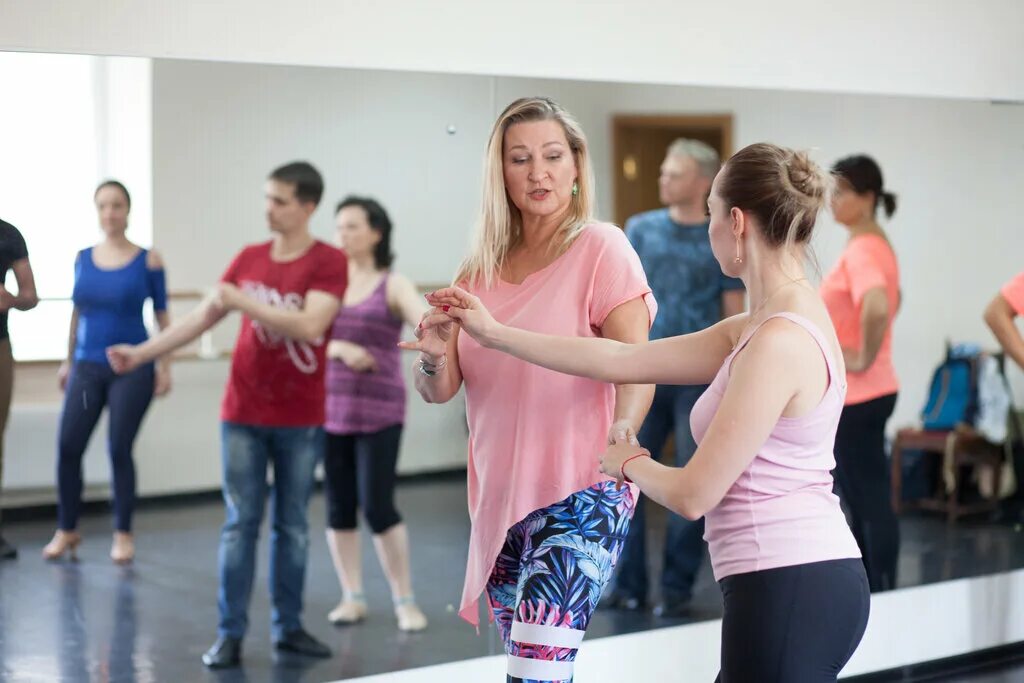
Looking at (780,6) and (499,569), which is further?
(780,6)

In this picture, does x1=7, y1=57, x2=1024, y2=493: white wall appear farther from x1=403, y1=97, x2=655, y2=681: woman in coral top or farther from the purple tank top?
x1=403, y1=97, x2=655, y2=681: woman in coral top

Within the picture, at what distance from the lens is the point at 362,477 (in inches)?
159

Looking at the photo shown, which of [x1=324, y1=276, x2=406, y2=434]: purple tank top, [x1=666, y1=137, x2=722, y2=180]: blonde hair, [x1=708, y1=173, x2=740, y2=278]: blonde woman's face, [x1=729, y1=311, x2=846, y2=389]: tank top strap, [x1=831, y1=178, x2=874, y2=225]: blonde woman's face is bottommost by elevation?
[x1=324, y1=276, x2=406, y2=434]: purple tank top

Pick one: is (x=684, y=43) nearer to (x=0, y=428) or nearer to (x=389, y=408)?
(x=389, y=408)

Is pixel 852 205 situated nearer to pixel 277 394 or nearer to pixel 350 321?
pixel 350 321

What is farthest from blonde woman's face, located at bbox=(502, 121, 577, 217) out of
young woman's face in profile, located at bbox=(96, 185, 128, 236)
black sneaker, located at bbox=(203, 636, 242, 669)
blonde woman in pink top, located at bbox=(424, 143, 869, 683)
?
black sneaker, located at bbox=(203, 636, 242, 669)

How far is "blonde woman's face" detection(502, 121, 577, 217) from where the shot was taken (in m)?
2.39

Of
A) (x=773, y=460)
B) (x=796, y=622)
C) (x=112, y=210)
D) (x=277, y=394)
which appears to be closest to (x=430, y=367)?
(x=773, y=460)

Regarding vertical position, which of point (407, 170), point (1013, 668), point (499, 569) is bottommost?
point (1013, 668)

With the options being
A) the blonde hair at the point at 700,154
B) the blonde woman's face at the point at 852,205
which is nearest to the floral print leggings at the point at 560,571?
the blonde hair at the point at 700,154

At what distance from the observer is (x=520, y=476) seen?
92.0 inches

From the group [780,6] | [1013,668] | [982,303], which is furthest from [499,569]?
[982,303]

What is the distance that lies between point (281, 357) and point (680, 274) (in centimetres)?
134

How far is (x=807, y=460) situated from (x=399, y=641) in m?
2.14
